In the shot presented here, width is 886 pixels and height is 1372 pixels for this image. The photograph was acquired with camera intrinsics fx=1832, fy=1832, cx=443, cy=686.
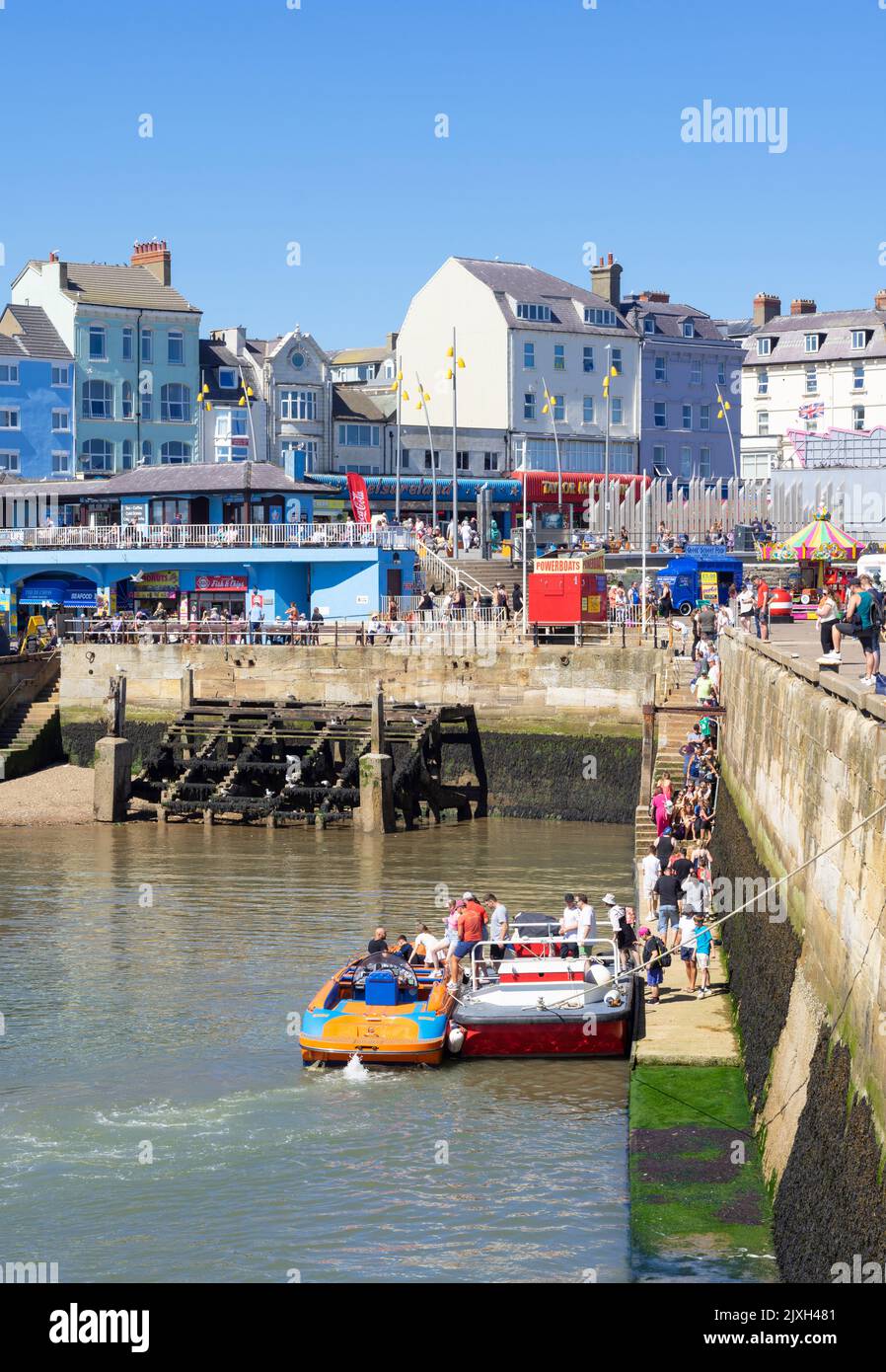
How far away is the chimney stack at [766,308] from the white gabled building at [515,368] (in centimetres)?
791

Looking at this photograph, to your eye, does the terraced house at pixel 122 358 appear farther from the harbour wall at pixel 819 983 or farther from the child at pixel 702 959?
the harbour wall at pixel 819 983

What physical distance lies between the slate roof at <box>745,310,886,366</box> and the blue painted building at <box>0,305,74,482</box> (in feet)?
110

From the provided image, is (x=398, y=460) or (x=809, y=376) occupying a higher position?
(x=809, y=376)

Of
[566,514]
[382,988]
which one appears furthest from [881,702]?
[566,514]

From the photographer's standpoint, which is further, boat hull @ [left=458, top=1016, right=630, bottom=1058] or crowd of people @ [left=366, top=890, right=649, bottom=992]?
crowd of people @ [left=366, top=890, right=649, bottom=992]

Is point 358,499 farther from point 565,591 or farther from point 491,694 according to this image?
point 565,591

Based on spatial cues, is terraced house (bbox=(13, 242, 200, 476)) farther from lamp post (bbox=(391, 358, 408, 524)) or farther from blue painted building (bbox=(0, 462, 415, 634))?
blue painted building (bbox=(0, 462, 415, 634))

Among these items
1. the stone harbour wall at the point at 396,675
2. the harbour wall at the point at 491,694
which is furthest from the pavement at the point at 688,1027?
the stone harbour wall at the point at 396,675

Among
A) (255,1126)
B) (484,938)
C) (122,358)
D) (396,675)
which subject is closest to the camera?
(255,1126)

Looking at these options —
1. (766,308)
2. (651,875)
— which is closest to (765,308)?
(766,308)

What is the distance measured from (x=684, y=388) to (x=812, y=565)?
3881 centimetres

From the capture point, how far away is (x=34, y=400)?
7769 cm

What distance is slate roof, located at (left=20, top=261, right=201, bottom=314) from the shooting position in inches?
3128

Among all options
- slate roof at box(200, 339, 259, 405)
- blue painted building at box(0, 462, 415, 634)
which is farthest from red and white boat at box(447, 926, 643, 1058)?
slate roof at box(200, 339, 259, 405)
